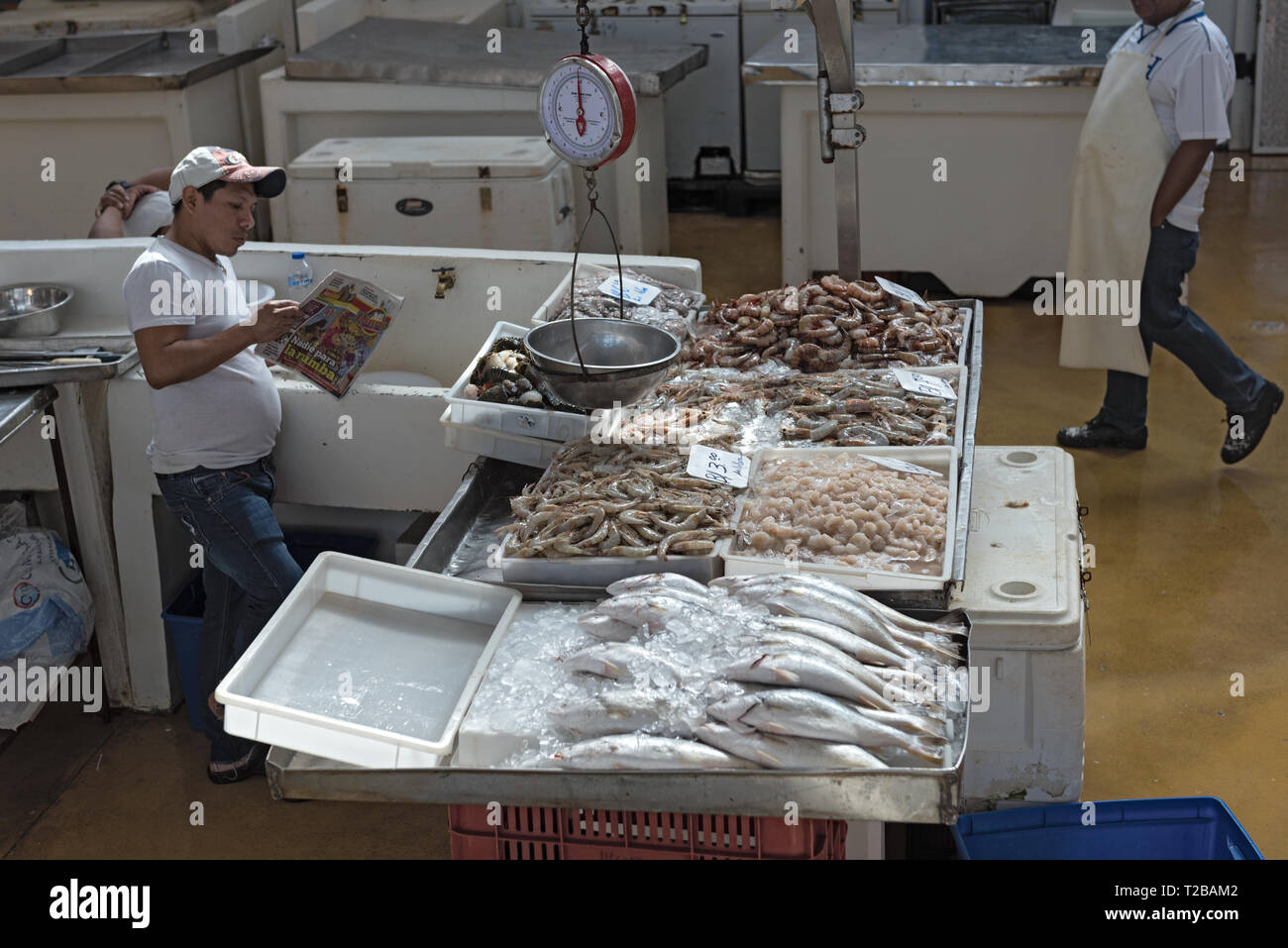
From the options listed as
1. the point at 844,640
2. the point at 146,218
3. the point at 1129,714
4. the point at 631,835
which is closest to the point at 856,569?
the point at 844,640

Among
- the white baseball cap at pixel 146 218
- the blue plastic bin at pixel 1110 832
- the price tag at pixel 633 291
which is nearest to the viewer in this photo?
the blue plastic bin at pixel 1110 832

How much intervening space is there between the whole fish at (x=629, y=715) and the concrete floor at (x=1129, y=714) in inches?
57.6

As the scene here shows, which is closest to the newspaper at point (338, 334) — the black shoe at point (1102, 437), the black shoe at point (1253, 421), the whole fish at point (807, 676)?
the whole fish at point (807, 676)

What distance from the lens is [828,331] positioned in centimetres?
381

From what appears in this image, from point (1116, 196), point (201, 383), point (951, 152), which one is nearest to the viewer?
point (201, 383)

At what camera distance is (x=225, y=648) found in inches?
149

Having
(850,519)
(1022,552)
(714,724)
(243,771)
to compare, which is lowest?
(243,771)

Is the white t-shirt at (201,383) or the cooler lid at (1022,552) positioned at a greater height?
the white t-shirt at (201,383)

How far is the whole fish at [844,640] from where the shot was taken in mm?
2355

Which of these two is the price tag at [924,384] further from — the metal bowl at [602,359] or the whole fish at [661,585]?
the whole fish at [661,585]

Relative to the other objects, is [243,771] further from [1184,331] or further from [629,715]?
[1184,331]

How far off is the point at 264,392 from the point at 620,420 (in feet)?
3.28

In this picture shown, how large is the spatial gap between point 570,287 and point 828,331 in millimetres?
759
